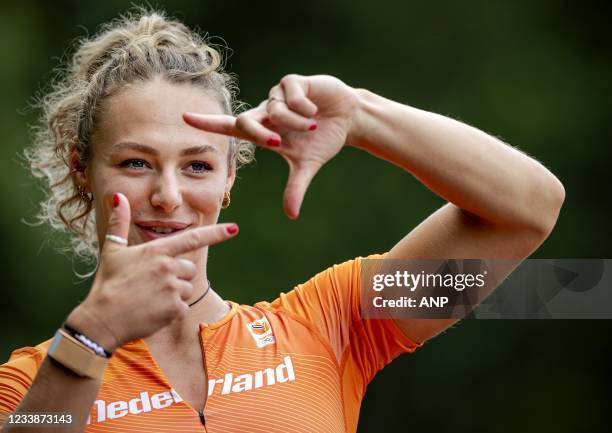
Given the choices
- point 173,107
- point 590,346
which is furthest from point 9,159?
point 173,107

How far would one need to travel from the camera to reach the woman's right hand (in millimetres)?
1920

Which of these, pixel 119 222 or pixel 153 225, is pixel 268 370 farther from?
pixel 119 222

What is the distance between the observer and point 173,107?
7.91ft

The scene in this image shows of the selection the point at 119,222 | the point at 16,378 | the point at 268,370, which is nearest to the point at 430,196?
the point at 268,370

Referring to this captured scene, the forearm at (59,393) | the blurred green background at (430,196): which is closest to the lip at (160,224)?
the forearm at (59,393)

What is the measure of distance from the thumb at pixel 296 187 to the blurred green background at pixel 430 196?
417 centimetres

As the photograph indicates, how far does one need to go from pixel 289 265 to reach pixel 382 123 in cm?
423

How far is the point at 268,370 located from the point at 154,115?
25.8 inches

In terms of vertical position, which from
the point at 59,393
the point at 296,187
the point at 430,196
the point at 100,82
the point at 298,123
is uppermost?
the point at 430,196

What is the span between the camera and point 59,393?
6.27ft

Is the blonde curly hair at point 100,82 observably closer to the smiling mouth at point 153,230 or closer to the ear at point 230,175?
the ear at point 230,175

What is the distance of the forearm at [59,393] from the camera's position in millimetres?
1909

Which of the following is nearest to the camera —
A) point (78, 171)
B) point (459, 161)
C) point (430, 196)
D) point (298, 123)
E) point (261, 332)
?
point (298, 123)

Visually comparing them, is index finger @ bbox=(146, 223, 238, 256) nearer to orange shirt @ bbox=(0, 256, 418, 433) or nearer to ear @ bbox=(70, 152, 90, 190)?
orange shirt @ bbox=(0, 256, 418, 433)
